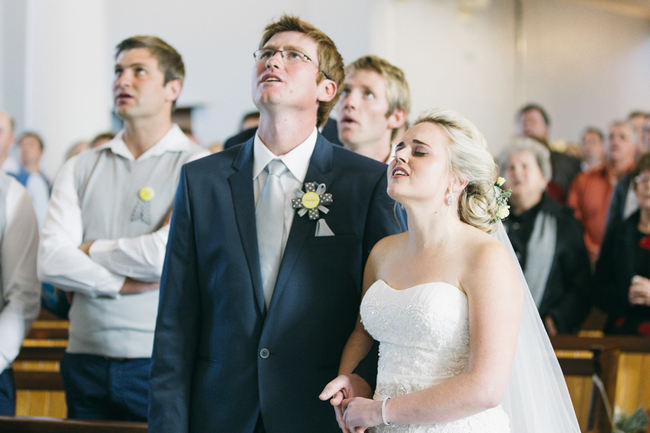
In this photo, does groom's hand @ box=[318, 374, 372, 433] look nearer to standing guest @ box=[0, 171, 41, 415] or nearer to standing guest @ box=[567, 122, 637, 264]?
standing guest @ box=[0, 171, 41, 415]

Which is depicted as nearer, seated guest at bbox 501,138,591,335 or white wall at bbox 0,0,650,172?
seated guest at bbox 501,138,591,335

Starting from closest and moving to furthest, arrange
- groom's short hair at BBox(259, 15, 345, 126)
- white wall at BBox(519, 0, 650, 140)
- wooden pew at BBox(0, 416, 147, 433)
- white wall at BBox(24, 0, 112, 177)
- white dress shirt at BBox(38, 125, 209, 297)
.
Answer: groom's short hair at BBox(259, 15, 345, 126) → wooden pew at BBox(0, 416, 147, 433) → white dress shirt at BBox(38, 125, 209, 297) → white wall at BBox(24, 0, 112, 177) → white wall at BBox(519, 0, 650, 140)

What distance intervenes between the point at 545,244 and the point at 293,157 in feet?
9.07

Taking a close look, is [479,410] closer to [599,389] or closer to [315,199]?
[315,199]

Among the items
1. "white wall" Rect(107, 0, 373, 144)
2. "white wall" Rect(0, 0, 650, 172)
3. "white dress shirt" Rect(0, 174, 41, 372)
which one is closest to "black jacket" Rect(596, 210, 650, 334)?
"white dress shirt" Rect(0, 174, 41, 372)

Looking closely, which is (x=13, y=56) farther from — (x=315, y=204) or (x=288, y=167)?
(x=315, y=204)

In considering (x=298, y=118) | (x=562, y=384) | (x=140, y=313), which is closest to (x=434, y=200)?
(x=298, y=118)

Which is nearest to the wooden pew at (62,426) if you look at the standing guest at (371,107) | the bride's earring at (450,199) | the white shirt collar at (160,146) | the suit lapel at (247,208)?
the suit lapel at (247,208)

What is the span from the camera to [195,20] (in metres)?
12.5

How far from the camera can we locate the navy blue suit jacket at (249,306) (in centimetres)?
229

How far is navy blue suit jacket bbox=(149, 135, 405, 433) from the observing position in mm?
2289

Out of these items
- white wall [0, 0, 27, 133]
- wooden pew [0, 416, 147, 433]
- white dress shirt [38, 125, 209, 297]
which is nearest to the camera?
wooden pew [0, 416, 147, 433]

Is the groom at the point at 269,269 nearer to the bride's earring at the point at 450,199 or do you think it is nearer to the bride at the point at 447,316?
the bride at the point at 447,316

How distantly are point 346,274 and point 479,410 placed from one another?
0.59m
